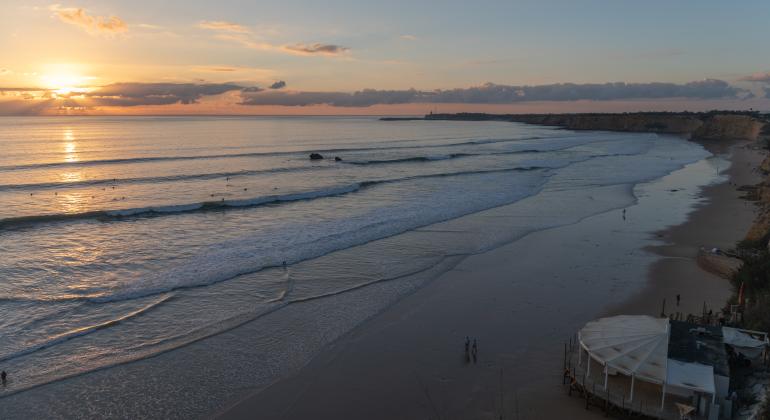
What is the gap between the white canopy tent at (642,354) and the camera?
1129 cm

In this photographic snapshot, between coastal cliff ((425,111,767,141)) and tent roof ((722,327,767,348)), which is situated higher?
coastal cliff ((425,111,767,141))

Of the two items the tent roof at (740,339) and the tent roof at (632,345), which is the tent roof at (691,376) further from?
the tent roof at (740,339)

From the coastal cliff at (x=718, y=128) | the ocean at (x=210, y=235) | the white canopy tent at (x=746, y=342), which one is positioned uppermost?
the coastal cliff at (x=718, y=128)

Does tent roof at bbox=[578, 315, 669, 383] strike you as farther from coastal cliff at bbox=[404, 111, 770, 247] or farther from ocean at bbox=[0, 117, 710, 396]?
coastal cliff at bbox=[404, 111, 770, 247]

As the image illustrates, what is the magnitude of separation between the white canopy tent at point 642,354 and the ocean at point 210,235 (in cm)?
735

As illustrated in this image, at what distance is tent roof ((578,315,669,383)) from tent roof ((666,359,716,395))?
0.17 m

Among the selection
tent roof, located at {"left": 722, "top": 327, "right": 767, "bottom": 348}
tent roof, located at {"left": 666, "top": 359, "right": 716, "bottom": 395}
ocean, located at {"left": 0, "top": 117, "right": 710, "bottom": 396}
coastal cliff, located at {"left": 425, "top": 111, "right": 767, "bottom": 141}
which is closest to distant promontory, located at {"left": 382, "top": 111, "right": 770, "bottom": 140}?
coastal cliff, located at {"left": 425, "top": 111, "right": 767, "bottom": 141}

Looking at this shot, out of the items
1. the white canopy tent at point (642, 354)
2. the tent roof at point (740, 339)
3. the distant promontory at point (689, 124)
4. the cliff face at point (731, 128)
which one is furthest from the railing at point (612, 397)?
the cliff face at point (731, 128)

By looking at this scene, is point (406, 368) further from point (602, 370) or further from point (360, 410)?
point (602, 370)

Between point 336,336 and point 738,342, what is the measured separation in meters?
10.2

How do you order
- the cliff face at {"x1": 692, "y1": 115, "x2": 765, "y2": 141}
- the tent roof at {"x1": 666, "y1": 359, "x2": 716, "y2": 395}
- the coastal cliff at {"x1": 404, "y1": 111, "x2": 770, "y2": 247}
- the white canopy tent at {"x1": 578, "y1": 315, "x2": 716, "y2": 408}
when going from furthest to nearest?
the cliff face at {"x1": 692, "y1": 115, "x2": 765, "y2": 141}
the coastal cliff at {"x1": 404, "y1": 111, "x2": 770, "y2": 247}
the white canopy tent at {"x1": 578, "y1": 315, "x2": 716, "y2": 408}
the tent roof at {"x1": 666, "y1": 359, "x2": 716, "y2": 395}

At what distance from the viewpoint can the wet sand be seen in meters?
12.4

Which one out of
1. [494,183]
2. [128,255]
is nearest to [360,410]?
[128,255]

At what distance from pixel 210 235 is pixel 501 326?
1707 centimetres
